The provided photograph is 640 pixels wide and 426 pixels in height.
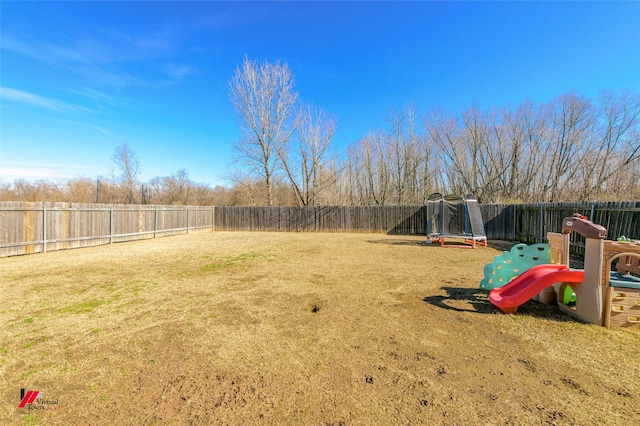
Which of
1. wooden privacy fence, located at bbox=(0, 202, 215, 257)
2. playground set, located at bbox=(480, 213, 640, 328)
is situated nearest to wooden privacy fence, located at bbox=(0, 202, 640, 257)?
wooden privacy fence, located at bbox=(0, 202, 215, 257)

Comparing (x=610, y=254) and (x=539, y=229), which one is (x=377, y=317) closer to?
(x=610, y=254)

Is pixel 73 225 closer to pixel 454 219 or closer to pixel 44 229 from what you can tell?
pixel 44 229

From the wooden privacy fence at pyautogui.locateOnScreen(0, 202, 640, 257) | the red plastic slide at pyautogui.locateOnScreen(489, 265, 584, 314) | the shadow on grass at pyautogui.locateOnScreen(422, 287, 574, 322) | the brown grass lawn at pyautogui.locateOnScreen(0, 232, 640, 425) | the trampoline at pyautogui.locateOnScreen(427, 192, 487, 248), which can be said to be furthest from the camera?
the trampoline at pyautogui.locateOnScreen(427, 192, 487, 248)

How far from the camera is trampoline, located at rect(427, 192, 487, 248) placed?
10.7 metres

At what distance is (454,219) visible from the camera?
1336cm

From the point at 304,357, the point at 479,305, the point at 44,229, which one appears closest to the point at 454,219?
the point at 479,305

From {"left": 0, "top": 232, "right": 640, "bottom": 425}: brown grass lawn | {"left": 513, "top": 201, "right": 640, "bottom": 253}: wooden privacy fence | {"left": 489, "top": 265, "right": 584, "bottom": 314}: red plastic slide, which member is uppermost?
{"left": 513, "top": 201, "right": 640, "bottom": 253}: wooden privacy fence

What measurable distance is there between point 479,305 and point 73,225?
480 inches

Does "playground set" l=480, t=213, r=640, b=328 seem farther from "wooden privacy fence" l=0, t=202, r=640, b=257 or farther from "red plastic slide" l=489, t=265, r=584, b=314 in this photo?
"wooden privacy fence" l=0, t=202, r=640, b=257

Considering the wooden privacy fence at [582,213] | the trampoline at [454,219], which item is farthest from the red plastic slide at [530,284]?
the trampoline at [454,219]

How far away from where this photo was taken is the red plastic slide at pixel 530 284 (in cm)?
312

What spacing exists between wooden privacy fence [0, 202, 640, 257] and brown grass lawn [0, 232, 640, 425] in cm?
512

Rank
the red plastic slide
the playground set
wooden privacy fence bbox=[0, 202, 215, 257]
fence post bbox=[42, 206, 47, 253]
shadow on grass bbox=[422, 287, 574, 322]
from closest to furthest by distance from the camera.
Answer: the playground set → the red plastic slide → shadow on grass bbox=[422, 287, 574, 322] → wooden privacy fence bbox=[0, 202, 215, 257] → fence post bbox=[42, 206, 47, 253]

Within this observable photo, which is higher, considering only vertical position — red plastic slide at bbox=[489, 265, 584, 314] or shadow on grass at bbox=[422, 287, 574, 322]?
red plastic slide at bbox=[489, 265, 584, 314]
